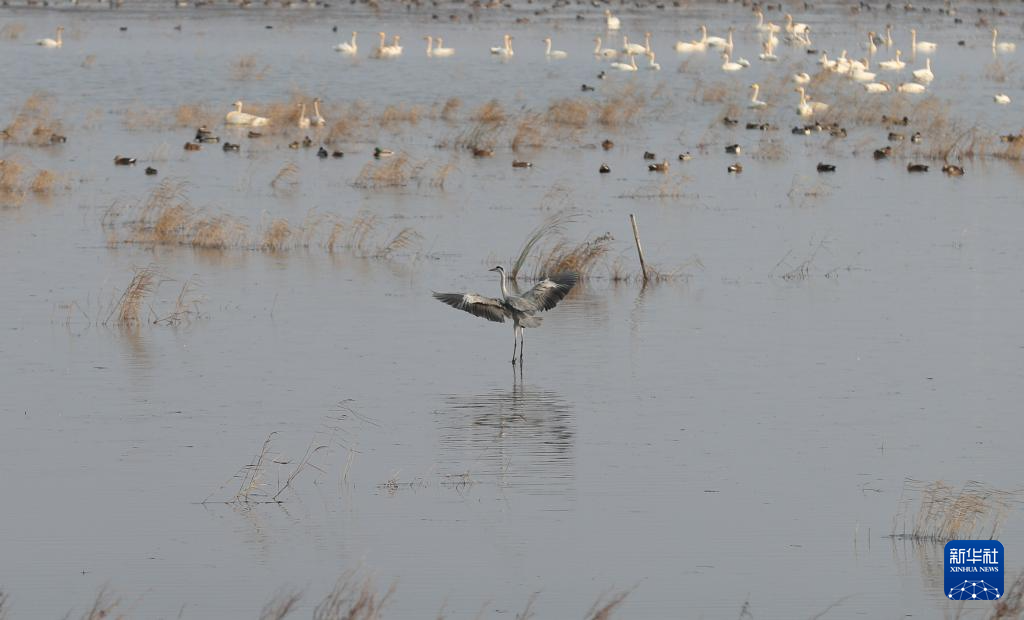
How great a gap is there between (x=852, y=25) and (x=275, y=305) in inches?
2348

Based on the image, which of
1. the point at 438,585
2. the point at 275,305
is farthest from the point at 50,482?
the point at 275,305

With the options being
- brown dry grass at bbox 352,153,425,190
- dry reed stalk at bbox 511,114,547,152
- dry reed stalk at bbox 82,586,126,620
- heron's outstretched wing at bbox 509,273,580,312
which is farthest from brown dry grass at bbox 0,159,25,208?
dry reed stalk at bbox 82,586,126,620

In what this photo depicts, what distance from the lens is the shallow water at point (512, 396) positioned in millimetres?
10805

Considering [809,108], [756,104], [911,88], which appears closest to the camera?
[809,108]

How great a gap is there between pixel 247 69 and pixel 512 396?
3546cm

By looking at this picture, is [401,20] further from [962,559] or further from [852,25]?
[962,559]

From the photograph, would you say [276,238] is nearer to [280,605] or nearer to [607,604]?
[280,605]

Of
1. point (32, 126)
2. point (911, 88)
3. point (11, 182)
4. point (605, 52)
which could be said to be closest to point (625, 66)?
point (605, 52)

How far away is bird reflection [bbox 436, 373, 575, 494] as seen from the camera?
12734 millimetres

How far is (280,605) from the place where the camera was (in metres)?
9.87

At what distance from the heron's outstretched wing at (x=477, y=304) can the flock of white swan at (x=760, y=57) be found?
21.4m

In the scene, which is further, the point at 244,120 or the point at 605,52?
the point at 605,52

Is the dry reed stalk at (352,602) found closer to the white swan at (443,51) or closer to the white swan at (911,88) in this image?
the white swan at (911,88)

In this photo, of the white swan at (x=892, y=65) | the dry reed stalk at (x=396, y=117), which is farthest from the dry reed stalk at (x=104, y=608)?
the white swan at (x=892, y=65)
